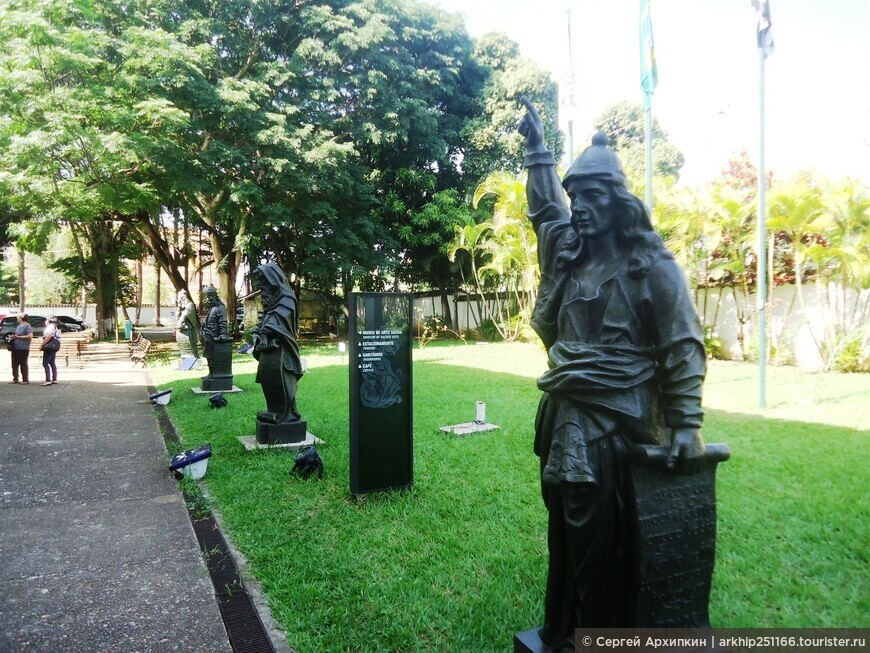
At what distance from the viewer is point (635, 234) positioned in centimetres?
241

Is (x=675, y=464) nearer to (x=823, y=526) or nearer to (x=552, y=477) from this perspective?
(x=552, y=477)

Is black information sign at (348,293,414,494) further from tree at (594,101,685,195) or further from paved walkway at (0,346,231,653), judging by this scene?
tree at (594,101,685,195)

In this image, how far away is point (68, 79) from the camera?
619 inches

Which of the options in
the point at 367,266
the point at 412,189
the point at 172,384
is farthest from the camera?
the point at 412,189

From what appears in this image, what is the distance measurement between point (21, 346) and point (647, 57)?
45.5ft

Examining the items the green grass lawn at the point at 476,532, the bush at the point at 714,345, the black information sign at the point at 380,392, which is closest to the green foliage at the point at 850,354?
the bush at the point at 714,345

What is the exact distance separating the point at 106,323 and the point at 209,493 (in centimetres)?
2527

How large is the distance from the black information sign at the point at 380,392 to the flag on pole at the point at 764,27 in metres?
7.62

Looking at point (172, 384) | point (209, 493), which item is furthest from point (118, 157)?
point (209, 493)

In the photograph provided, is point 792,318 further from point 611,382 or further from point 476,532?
point 611,382

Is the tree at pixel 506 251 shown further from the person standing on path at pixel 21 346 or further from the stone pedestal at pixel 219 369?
the person standing on path at pixel 21 346

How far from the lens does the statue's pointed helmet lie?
238cm

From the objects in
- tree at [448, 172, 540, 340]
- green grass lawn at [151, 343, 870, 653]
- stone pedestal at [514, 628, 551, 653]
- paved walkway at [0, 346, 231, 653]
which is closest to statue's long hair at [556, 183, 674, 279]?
stone pedestal at [514, 628, 551, 653]

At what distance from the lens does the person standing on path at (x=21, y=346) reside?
41.8 ft
